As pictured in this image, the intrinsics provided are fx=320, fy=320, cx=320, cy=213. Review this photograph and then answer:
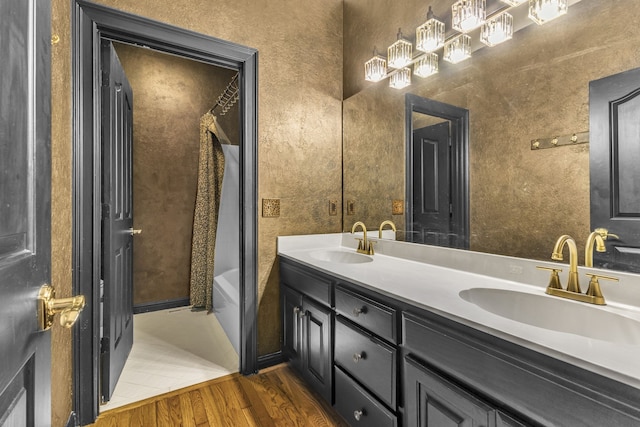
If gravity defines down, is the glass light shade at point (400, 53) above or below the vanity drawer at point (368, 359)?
above

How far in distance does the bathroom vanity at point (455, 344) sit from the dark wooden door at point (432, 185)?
105mm

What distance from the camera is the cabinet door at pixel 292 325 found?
76.0 inches

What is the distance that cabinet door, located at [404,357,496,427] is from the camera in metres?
0.90

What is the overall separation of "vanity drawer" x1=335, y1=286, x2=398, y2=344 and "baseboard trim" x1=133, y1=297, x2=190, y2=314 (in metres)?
2.43

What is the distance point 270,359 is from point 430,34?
2.23 meters

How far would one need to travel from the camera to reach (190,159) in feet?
11.3

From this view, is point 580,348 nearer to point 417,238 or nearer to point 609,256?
point 609,256

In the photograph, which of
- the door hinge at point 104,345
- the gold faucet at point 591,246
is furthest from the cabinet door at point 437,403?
the door hinge at point 104,345

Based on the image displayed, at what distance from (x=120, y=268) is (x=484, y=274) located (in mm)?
2091

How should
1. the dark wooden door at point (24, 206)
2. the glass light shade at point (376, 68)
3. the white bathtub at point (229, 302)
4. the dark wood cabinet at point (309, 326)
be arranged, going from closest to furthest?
the dark wooden door at point (24, 206) → the dark wood cabinet at point (309, 326) → the glass light shade at point (376, 68) → the white bathtub at point (229, 302)

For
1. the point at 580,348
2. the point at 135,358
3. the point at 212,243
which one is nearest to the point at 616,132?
the point at 580,348

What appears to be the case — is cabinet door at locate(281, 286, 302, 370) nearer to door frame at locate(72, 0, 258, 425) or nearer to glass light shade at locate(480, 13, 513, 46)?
door frame at locate(72, 0, 258, 425)

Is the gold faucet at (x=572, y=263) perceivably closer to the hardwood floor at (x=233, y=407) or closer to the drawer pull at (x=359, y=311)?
the drawer pull at (x=359, y=311)

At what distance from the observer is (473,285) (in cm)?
130
